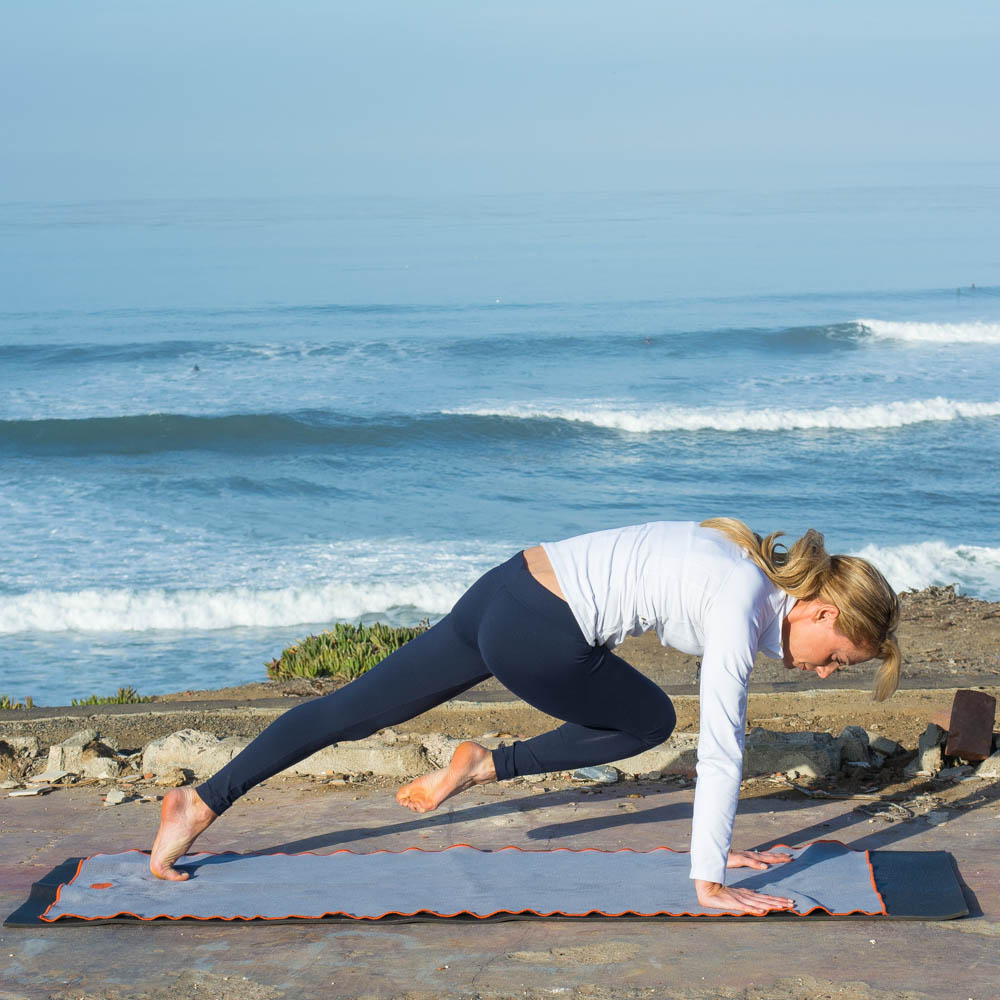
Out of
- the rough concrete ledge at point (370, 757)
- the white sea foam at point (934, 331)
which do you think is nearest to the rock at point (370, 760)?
the rough concrete ledge at point (370, 757)

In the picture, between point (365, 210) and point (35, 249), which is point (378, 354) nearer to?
point (35, 249)

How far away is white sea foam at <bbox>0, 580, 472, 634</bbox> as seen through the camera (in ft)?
41.5

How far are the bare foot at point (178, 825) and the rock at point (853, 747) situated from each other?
280 centimetres

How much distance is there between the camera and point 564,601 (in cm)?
347

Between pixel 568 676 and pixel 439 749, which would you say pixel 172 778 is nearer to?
pixel 439 749

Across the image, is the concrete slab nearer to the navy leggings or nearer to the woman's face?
the navy leggings

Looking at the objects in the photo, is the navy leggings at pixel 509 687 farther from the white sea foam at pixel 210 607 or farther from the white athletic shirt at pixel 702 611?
the white sea foam at pixel 210 607

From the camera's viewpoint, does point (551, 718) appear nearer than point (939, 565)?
Yes

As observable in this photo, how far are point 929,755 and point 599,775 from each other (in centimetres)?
141

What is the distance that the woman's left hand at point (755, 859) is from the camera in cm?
398

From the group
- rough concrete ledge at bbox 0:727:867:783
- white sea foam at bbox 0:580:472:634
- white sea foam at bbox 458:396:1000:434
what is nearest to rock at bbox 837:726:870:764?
rough concrete ledge at bbox 0:727:867:783

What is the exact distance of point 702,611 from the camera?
11.0 feet

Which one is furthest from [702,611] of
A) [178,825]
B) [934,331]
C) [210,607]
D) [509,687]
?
[934,331]

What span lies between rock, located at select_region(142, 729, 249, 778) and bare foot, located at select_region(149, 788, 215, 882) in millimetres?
1414
